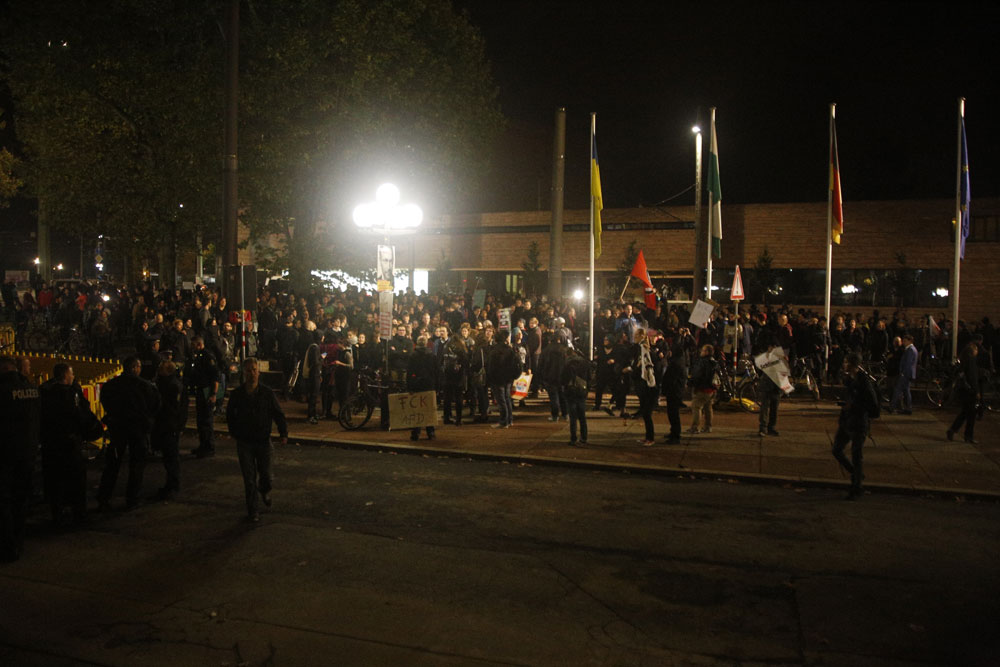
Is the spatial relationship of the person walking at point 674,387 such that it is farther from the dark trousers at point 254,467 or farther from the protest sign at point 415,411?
the dark trousers at point 254,467

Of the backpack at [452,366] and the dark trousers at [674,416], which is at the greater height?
the backpack at [452,366]

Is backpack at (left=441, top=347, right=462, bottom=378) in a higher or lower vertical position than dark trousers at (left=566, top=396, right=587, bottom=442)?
higher

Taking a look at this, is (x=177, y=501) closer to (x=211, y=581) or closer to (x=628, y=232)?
(x=211, y=581)

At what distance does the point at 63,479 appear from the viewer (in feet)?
26.3

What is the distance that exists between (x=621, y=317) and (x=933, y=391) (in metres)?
7.24

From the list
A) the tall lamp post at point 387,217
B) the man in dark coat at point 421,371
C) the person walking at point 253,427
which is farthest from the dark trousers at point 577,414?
the person walking at point 253,427

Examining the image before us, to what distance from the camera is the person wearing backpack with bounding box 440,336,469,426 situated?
14398 mm

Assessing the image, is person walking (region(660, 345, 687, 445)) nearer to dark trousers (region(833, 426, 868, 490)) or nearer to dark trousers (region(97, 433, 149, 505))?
dark trousers (region(833, 426, 868, 490))

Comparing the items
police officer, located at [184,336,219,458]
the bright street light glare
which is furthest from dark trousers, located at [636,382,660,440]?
police officer, located at [184,336,219,458]

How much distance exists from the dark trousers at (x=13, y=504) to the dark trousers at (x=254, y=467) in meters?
1.98

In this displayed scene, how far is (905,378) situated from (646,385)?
246 inches

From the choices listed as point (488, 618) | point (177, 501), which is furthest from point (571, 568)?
point (177, 501)

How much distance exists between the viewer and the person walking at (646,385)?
1262 cm

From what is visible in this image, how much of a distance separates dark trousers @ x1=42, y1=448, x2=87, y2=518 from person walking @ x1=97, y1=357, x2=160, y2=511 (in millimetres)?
568
